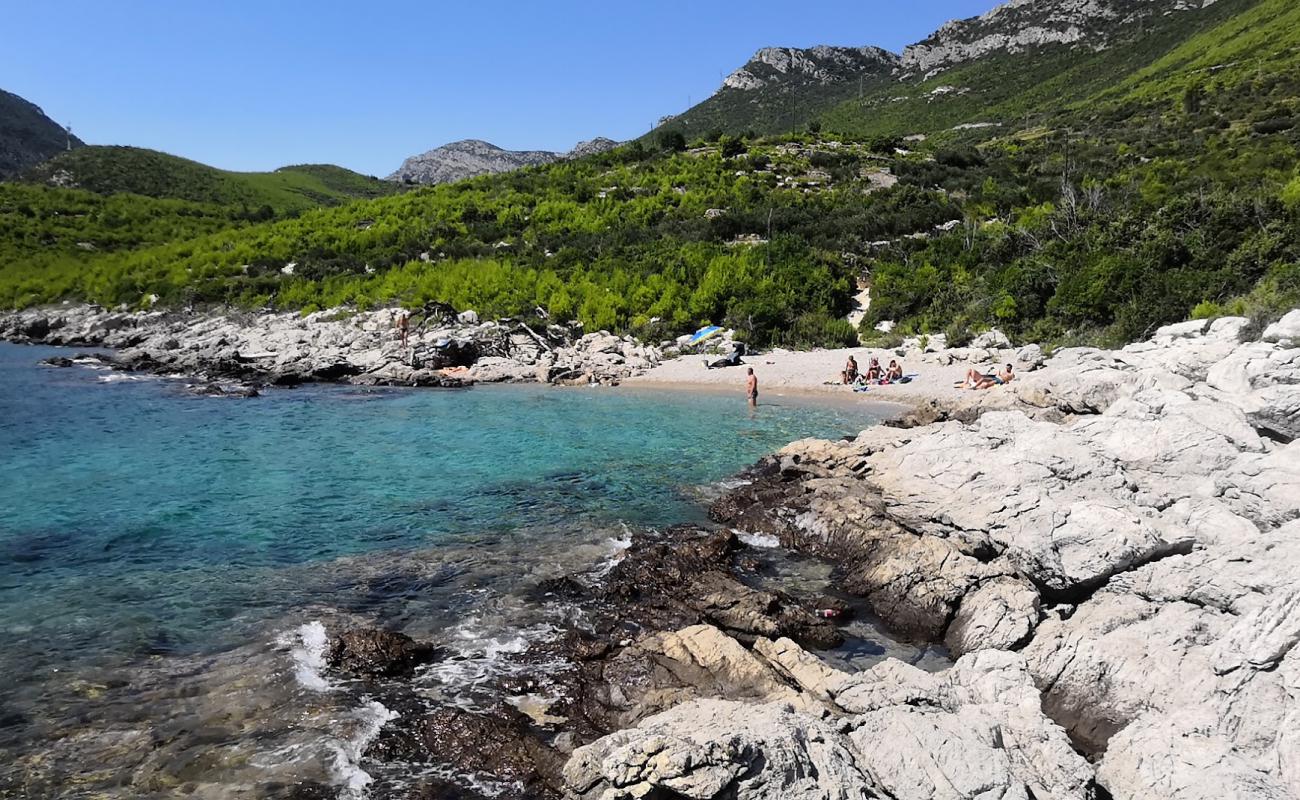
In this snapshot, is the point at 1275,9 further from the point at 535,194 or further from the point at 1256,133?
the point at 535,194

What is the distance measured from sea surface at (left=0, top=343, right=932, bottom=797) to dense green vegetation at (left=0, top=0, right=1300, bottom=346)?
13.0 meters

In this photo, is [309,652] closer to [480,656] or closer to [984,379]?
[480,656]

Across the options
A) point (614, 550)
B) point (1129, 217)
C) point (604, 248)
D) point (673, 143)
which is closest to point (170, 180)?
point (673, 143)

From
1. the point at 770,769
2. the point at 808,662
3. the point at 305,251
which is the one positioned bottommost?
the point at 808,662

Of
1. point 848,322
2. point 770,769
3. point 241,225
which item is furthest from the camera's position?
point 241,225

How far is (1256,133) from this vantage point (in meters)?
50.4

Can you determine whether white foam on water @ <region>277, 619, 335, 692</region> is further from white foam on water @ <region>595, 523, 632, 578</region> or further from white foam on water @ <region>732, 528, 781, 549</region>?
white foam on water @ <region>732, 528, 781, 549</region>

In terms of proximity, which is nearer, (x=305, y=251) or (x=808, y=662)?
(x=808, y=662)

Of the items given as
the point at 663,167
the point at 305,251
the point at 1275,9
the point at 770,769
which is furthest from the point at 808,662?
the point at 1275,9

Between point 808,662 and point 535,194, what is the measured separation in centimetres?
5947

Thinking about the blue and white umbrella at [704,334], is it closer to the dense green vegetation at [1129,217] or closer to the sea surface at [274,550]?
the dense green vegetation at [1129,217]

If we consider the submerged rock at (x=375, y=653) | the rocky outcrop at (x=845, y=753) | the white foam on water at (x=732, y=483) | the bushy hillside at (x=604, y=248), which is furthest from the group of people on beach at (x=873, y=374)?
the submerged rock at (x=375, y=653)

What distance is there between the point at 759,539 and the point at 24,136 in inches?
7671

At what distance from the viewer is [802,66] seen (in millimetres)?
129375
